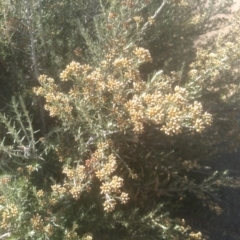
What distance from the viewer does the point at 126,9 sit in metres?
2.75

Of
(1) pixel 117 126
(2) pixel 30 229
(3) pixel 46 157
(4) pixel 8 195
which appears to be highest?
(1) pixel 117 126

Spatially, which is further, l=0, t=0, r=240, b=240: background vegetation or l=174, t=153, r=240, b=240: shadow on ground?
l=174, t=153, r=240, b=240: shadow on ground

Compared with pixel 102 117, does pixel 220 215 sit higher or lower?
lower

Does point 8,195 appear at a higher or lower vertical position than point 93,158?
lower

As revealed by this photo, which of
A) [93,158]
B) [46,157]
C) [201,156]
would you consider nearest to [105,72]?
[93,158]

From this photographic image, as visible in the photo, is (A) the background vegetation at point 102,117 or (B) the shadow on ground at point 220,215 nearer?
(A) the background vegetation at point 102,117

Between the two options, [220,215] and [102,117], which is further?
[220,215]

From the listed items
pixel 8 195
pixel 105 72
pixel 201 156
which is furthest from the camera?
pixel 201 156

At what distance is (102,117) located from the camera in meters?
2.06

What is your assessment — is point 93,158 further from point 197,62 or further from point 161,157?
point 197,62

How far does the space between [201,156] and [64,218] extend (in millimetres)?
1626

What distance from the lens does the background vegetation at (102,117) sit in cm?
198

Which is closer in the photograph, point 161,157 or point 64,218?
point 64,218

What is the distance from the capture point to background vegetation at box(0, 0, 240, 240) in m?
1.98
